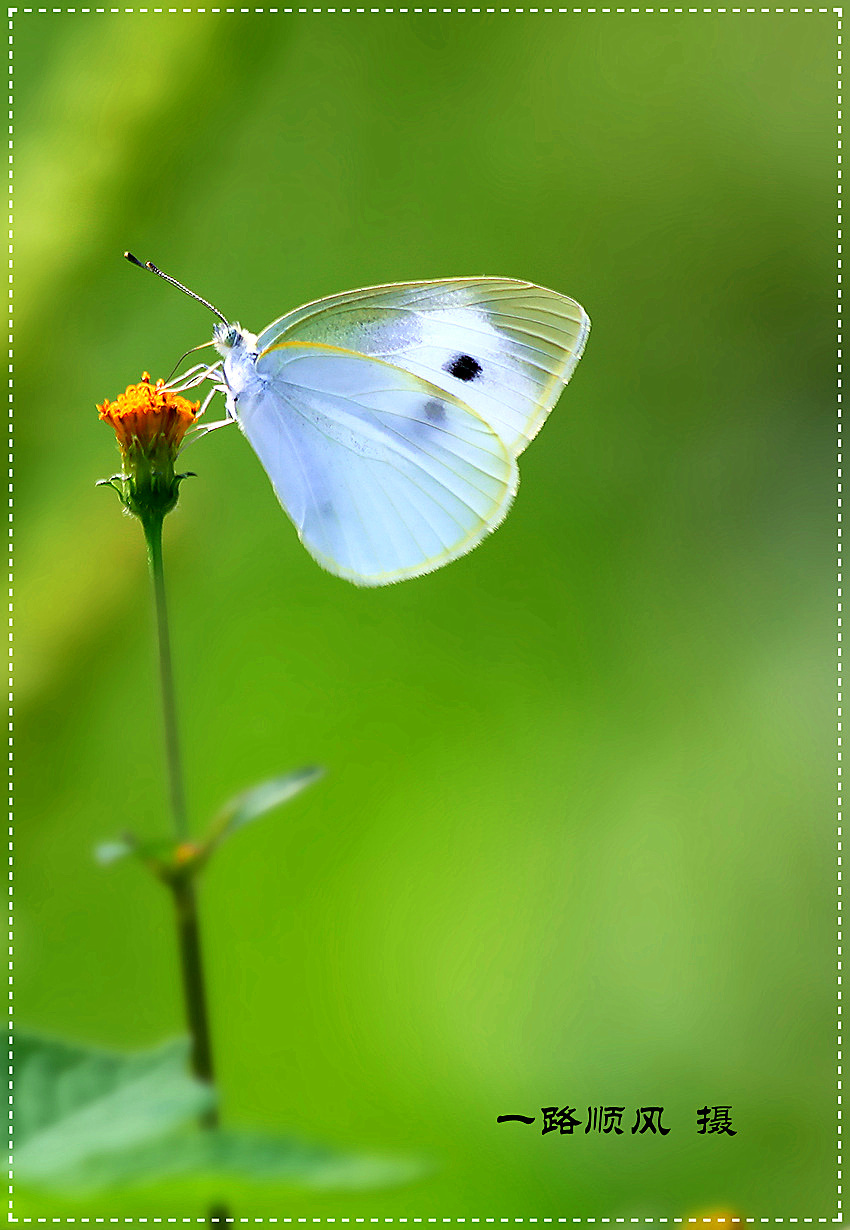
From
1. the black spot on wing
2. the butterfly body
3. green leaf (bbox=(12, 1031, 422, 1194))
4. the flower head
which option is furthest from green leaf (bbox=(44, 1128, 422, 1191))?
the black spot on wing

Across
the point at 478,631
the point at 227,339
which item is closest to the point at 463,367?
the point at 227,339

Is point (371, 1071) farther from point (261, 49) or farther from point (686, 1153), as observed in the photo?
point (261, 49)

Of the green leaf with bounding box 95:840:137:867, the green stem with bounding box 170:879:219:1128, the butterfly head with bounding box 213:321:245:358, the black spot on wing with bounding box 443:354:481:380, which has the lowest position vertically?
the green stem with bounding box 170:879:219:1128

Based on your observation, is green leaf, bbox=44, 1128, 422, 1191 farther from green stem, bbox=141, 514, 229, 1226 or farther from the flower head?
the flower head

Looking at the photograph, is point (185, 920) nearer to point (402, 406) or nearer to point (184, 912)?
point (184, 912)

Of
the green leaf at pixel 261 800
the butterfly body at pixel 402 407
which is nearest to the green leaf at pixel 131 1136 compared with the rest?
the green leaf at pixel 261 800

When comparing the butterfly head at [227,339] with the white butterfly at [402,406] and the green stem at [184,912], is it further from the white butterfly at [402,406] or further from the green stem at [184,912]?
the green stem at [184,912]
